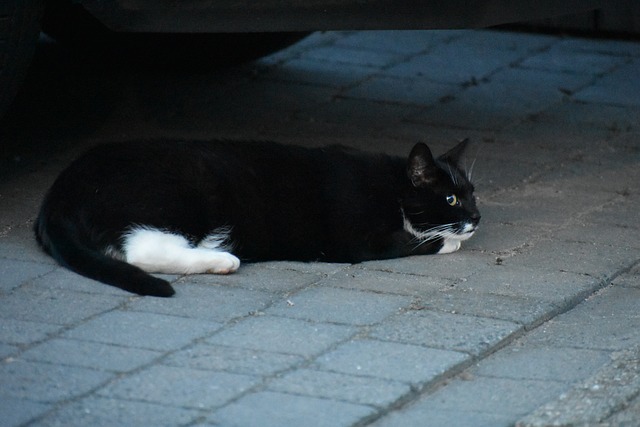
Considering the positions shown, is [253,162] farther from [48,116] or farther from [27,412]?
[48,116]

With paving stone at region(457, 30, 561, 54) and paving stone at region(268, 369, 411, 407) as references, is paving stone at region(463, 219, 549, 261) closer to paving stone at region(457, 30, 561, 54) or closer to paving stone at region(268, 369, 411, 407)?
paving stone at region(268, 369, 411, 407)

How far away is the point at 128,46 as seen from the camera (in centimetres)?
647

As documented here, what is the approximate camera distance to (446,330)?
140 inches

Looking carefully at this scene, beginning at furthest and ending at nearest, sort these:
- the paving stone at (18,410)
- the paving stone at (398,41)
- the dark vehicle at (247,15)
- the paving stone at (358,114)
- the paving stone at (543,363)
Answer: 1. the paving stone at (398,41)
2. the paving stone at (358,114)
3. the dark vehicle at (247,15)
4. the paving stone at (543,363)
5. the paving stone at (18,410)

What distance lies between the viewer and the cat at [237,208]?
391 centimetres

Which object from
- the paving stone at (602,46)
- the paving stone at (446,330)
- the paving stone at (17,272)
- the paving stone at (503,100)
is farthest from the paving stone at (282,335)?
the paving stone at (602,46)

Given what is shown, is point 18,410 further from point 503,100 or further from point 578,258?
point 503,100

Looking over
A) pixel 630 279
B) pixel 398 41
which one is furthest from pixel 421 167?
pixel 398 41

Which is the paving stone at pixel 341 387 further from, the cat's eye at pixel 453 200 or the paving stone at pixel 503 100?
the paving stone at pixel 503 100

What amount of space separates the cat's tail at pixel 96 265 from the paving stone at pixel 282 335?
33 cm

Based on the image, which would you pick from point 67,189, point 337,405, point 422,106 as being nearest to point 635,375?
point 337,405

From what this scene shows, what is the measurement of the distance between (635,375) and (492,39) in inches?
185

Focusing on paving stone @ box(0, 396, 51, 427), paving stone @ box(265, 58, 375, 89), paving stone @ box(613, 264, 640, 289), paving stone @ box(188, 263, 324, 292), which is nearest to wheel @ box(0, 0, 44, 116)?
paving stone @ box(188, 263, 324, 292)

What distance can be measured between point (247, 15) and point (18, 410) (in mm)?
1953
